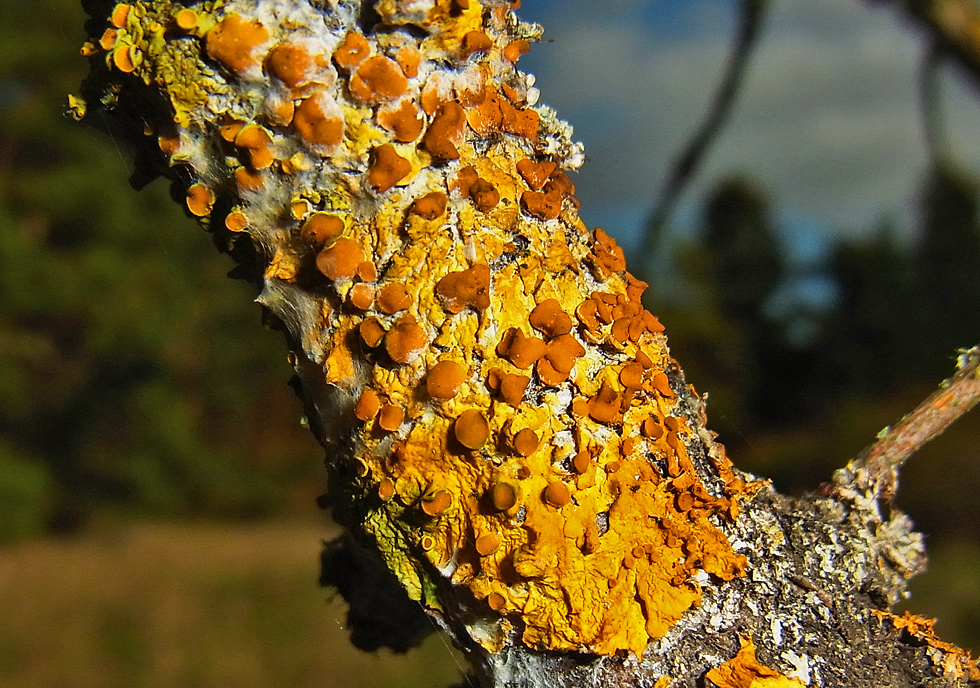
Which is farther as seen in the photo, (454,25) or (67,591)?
(67,591)

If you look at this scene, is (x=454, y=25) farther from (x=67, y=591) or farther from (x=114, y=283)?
(x=114, y=283)

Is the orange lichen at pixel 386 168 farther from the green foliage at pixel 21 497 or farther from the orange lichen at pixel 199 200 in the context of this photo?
the green foliage at pixel 21 497

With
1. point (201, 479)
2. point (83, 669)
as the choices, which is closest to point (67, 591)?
point (83, 669)

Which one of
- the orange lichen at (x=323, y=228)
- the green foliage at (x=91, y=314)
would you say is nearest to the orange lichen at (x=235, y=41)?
the orange lichen at (x=323, y=228)

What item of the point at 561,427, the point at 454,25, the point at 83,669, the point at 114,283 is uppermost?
the point at 114,283

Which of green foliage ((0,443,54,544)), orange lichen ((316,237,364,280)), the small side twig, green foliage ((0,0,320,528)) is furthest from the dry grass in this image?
orange lichen ((316,237,364,280))

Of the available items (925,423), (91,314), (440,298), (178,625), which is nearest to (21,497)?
(91,314)

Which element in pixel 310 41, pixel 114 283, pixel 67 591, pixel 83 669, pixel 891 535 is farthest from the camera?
Result: pixel 114 283
